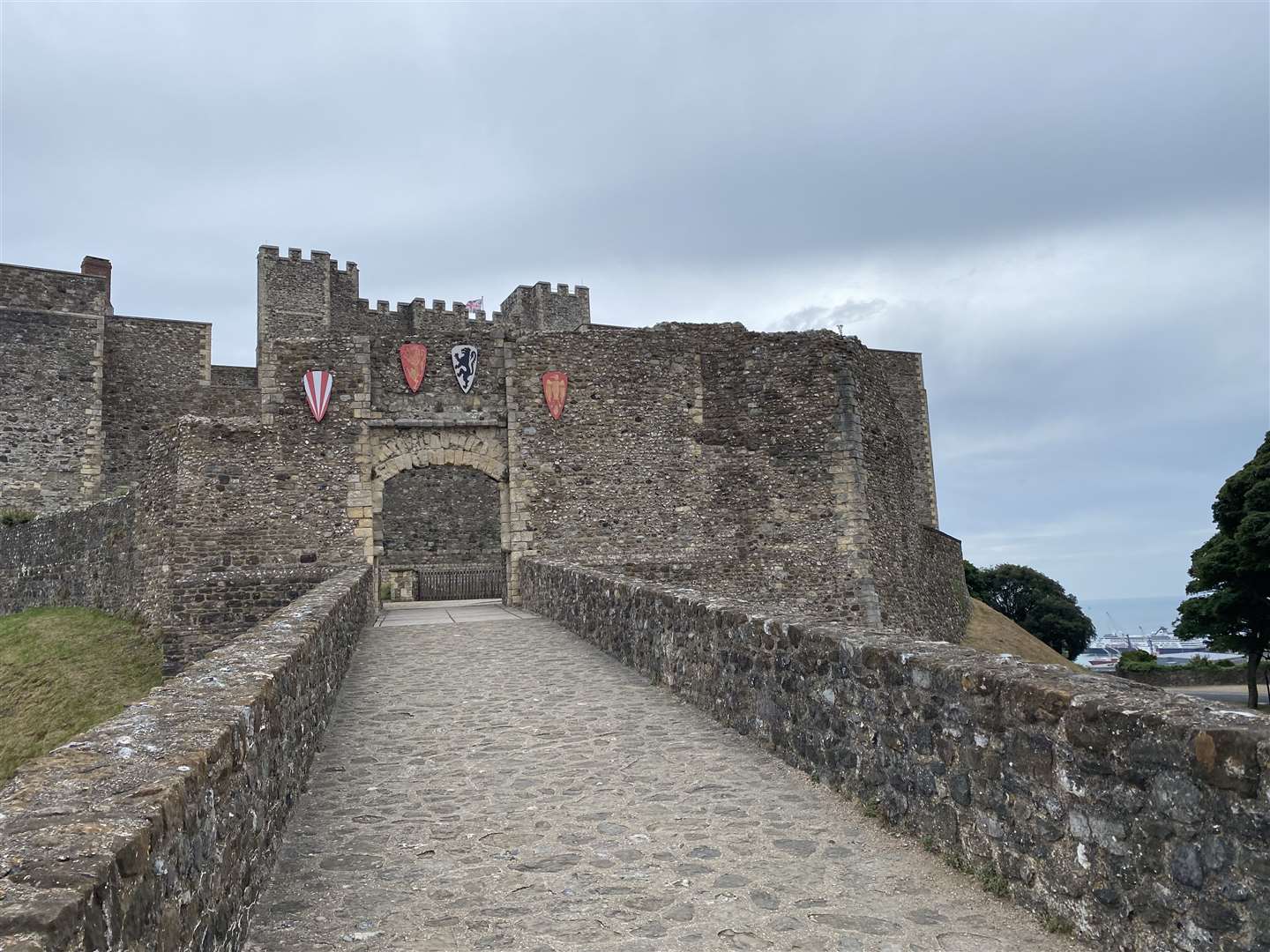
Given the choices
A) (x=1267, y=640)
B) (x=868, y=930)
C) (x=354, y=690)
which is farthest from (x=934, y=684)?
(x=1267, y=640)

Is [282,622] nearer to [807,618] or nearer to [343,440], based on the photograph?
[807,618]

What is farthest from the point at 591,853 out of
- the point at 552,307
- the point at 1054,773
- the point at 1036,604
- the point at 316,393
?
the point at 1036,604

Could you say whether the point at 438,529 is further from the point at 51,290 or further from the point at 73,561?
the point at 51,290

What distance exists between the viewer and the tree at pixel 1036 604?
43.2m

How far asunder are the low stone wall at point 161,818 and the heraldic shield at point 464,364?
12.5 m

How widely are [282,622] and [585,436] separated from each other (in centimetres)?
1110

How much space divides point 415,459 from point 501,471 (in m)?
1.62

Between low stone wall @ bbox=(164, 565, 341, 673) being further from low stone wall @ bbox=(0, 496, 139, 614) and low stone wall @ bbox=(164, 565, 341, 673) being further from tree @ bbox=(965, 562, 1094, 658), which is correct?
tree @ bbox=(965, 562, 1094, 658)

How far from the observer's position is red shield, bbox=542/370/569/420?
17.3 metres

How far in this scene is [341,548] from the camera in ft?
52.5

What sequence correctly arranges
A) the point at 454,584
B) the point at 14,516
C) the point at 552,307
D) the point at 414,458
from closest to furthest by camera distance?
1. the point at 414,458
2. the point at 14,516
3. the point at 454,584
4. the point at 552,307

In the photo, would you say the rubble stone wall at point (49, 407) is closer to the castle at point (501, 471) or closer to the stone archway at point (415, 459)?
the castle at point (501, 471)

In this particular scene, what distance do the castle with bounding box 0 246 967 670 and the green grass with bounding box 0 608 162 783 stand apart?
2.01ft

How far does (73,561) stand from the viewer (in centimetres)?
1900
